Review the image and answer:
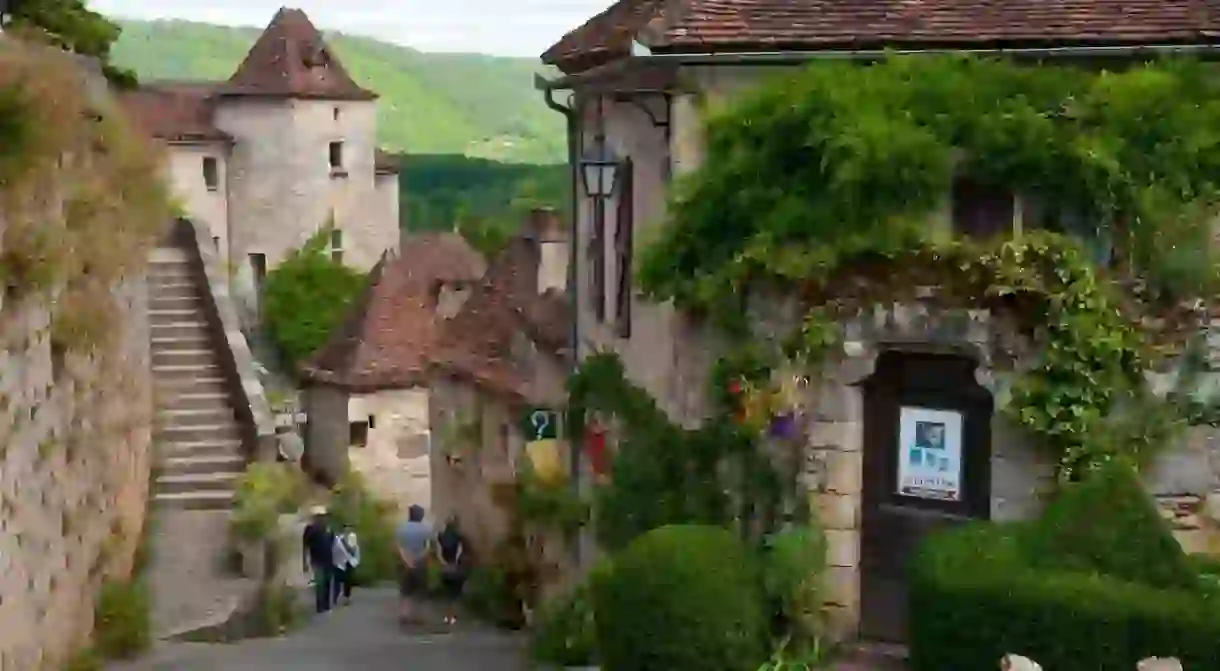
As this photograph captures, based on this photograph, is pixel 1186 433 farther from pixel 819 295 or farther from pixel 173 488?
pixel 173 488

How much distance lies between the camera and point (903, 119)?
1064cm

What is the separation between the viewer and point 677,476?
1212 centimetres

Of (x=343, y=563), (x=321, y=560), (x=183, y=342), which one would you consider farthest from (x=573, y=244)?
(x=183, y=342)

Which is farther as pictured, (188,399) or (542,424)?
(188,399)

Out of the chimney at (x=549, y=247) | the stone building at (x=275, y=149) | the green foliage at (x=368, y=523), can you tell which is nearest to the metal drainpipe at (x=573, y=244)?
the chimney at (x=549, y=247)

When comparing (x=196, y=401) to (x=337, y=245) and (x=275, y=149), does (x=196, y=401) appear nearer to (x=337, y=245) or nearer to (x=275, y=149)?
(x=275, y=149)

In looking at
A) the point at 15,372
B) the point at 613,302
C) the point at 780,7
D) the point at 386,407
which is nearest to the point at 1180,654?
the point at 780,7

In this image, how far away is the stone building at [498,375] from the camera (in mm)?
18922

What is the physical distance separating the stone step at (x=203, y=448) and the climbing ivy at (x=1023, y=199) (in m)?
8.81

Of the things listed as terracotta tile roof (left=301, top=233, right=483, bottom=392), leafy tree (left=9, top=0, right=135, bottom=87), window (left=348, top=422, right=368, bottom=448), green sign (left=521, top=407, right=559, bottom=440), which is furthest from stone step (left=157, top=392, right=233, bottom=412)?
window (left=348, top=422, right=368, bottom=448)

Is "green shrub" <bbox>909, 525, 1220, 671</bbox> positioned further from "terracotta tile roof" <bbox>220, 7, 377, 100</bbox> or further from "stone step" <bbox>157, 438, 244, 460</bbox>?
"terracotta tile roof" <bbox>220, 7, 377, 100</bbox>

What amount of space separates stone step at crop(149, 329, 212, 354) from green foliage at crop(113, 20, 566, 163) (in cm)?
8877

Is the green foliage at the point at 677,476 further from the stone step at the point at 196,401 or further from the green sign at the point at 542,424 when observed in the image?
the stone step at the point at 196,401

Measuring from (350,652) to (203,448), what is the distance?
4.88 metres
